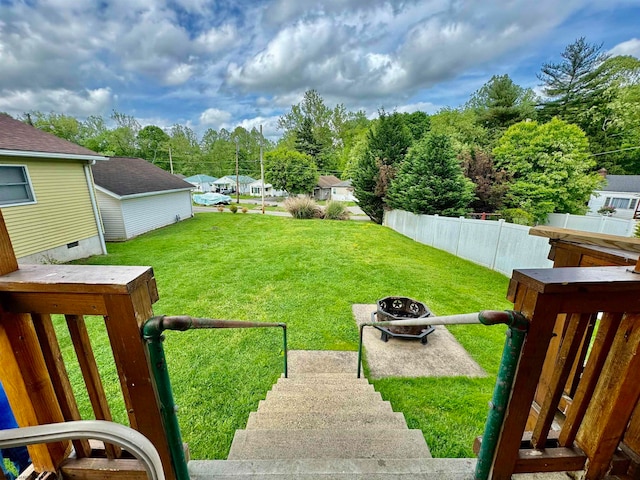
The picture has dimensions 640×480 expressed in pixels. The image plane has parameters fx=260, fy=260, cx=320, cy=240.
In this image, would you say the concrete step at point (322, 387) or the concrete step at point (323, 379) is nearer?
the concrete step at point (322, 387)

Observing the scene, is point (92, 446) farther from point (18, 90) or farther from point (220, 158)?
point (220, 158)

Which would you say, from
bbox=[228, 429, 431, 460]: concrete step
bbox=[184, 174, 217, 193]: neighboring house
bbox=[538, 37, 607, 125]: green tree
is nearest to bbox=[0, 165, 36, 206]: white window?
bbox=[228, 429, 431, 460]: concrete step

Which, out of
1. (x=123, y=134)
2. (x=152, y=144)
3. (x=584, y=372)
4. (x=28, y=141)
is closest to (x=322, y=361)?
(x=584, y=372)

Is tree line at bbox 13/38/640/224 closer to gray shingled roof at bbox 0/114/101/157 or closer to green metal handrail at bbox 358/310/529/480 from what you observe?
green metal handrail at bbox 358/310/529/480

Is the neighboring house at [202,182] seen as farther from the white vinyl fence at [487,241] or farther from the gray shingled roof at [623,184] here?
the gray shingled roof at [623,184]

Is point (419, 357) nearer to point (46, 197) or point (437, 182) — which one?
point (437, 182)

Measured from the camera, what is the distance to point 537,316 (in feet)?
3.14

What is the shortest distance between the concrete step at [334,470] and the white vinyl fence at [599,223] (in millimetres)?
6636

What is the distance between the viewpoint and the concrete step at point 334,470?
Answer: 4.21 ft

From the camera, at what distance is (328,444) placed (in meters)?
1.80

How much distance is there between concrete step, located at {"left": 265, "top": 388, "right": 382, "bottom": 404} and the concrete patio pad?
0.89 m

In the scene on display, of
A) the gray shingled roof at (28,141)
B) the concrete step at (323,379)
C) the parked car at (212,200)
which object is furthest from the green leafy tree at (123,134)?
the concrete step at (323,379)

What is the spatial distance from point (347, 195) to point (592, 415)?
116ft

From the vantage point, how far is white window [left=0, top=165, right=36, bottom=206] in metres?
6.73
